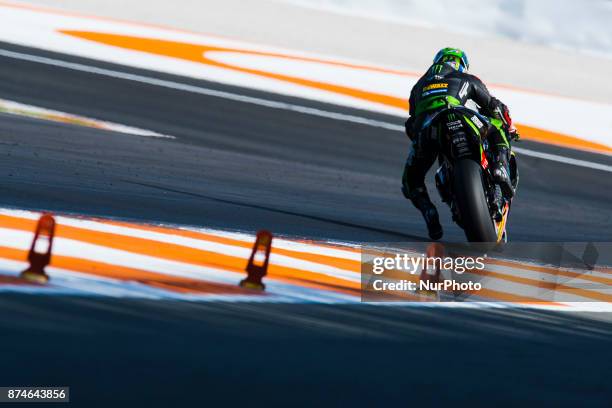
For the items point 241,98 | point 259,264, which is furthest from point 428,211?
point 241,98

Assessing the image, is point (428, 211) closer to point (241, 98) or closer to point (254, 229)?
point (254, 229)

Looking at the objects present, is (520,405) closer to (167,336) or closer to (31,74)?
(167,336)

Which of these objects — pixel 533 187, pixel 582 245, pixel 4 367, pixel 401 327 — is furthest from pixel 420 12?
pixel 4 367

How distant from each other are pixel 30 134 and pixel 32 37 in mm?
6384

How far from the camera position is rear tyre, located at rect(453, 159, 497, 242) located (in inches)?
299

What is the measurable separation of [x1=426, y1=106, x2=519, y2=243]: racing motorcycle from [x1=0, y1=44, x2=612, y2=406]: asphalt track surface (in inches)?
44.6

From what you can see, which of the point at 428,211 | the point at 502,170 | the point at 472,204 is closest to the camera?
the point at 472,204

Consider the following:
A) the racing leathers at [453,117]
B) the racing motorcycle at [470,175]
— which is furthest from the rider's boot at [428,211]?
the racing motorcycle at [470,175]

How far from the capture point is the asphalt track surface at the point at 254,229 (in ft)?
14.6

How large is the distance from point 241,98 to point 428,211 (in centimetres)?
682

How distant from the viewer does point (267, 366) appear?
4652mm

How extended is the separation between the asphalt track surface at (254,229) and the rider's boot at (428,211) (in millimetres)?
353

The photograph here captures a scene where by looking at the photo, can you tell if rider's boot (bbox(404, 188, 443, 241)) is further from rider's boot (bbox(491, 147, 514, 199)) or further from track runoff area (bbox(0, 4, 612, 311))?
rider's boot (bbox(491, 147, 514, 199))

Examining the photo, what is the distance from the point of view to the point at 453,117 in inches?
307
